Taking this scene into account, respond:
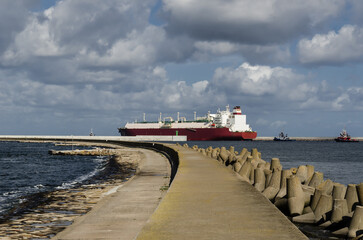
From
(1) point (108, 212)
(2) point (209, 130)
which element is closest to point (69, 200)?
(1) point (108, 212)

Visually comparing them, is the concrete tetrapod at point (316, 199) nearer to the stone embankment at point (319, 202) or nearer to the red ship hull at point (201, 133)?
the stone embankment at point (319, 202)

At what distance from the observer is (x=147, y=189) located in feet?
52.7

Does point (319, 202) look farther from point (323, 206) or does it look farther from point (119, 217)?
point (119, 217)

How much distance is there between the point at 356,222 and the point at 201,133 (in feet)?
391

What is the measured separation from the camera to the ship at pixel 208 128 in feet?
411

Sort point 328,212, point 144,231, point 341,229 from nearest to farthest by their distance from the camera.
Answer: point 144,231, point 341,229, point 328,212

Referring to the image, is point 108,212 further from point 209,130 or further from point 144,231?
point 209,130

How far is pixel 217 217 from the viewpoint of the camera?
6945 mm

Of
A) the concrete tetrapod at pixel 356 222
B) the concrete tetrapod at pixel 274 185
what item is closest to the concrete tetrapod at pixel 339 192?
the concrete tetrapod at pixel 274 185

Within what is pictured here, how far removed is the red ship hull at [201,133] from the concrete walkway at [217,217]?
11366 cm

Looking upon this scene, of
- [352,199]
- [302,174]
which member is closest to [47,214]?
[352,199]

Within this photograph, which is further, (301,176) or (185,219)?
(301,176)

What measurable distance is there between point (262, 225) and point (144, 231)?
1.78 m

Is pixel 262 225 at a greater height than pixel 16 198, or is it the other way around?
pixel 262 225
